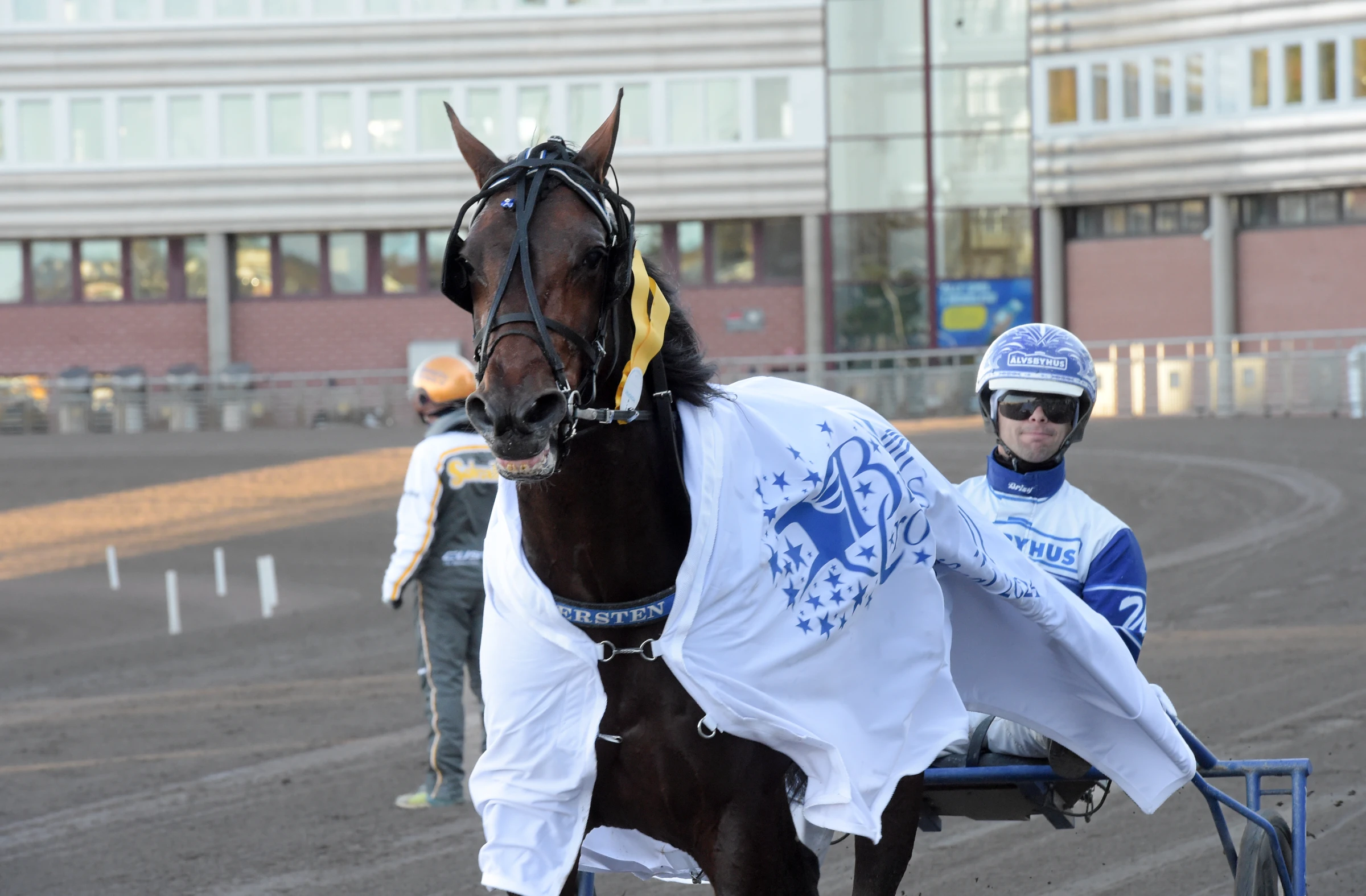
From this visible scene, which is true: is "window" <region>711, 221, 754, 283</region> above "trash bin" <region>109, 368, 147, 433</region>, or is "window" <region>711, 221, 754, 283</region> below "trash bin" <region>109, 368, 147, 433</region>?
above

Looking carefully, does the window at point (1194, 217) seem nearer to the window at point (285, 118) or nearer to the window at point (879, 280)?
the window at point (879, 280)

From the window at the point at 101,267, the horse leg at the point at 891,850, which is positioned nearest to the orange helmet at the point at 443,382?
the horse leg at the point at 891,850

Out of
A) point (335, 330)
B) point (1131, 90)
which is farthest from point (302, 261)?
point (1131, 90)

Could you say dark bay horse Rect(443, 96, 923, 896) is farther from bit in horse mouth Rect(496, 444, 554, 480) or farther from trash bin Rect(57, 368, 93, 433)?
trash bin Rect(57, 368, 93, 433)

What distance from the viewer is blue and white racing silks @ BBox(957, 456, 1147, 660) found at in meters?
4.35

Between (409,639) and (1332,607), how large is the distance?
6.59 meters

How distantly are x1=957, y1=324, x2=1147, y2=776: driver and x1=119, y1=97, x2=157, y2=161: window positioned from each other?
30.2 meters

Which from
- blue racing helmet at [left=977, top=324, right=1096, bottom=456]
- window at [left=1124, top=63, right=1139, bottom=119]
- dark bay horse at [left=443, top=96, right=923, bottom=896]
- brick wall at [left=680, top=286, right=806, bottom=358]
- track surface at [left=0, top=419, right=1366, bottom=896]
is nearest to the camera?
dark bay horse at [left=443, top=96, right=923, bottom=896]

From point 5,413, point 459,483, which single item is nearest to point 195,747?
point 459,483

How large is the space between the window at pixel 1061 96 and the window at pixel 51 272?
1929 centimetres

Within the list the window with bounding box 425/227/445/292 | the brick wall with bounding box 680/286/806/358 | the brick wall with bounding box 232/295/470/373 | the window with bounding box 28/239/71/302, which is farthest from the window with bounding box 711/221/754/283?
the window with bounding box 28/239/71/302

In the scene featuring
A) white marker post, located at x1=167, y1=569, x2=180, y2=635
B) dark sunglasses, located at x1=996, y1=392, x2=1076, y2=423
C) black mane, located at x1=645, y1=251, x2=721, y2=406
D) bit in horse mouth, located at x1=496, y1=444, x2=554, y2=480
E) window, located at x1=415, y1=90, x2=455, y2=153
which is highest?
window, located at x1=415, y1=90, x2=455, y2=153

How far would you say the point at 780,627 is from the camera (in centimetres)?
334

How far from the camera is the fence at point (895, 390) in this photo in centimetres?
2172
